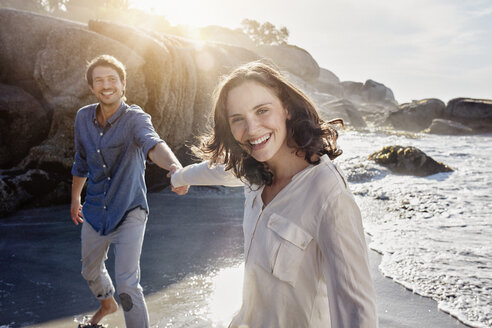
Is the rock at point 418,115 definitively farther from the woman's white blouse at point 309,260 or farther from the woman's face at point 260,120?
the woman's white blouse at point 309,260

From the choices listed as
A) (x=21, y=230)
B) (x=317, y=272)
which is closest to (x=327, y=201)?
(x=317, y=272)

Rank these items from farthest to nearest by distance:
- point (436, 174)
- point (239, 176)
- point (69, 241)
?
point (436, 174) → point (69, 241) → point (239, 176)

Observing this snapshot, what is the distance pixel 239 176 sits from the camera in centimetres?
193

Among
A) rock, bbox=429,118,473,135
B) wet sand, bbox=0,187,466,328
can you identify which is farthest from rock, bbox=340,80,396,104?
wet sand, bbox=0,187,466,328

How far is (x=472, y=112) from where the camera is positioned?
31984mm

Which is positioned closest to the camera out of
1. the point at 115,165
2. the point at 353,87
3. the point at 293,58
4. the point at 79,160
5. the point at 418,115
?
the point at 115,165

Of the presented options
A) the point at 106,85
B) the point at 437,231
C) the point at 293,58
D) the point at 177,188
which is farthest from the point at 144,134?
the point at 293,58

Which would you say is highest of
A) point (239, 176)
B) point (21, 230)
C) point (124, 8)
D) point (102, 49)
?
point (124, 8)

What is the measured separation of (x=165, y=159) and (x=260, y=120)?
127 cm

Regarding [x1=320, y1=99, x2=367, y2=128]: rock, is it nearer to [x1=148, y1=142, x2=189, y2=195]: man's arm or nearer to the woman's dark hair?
[x1=148, y1=142, x2=189, y2=195]: man's arm

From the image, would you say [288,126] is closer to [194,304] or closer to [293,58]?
[194,304]

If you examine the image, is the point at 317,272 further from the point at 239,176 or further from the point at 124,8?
the point at 124,8

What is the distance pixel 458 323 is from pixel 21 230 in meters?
5.67

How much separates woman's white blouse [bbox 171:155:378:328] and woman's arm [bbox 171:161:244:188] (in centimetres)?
48
